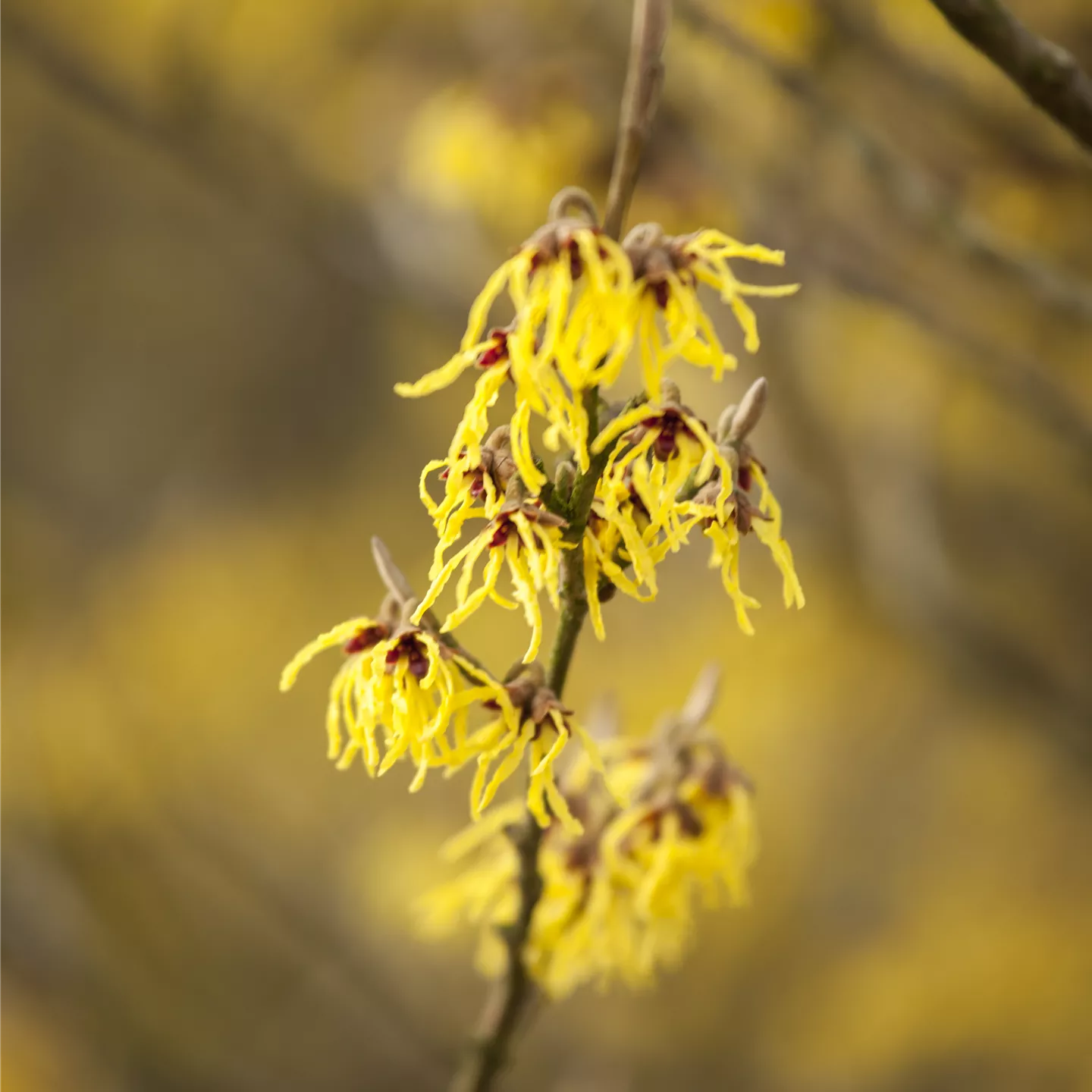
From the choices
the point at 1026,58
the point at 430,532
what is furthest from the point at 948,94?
the point at 430,532

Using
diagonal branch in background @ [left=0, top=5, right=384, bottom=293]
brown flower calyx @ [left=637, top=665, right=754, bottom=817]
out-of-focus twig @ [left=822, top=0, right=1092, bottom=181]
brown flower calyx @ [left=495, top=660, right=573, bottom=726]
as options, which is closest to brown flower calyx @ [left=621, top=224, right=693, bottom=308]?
brown flower calyx @ [left=495, top=660, right=573, bottom=726]

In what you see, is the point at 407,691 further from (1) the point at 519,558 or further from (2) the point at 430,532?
(2) the point at 430,532

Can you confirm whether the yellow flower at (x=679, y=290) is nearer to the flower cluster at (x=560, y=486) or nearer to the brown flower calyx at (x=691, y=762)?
the flower cluster at (x=560, y=486)

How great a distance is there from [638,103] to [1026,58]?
0.88ft

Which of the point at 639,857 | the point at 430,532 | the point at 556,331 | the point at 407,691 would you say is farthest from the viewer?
the point at 430,532

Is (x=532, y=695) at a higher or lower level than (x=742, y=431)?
lower

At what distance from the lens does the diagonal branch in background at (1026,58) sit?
1.92 feet

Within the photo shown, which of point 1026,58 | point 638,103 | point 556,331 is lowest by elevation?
point 556,331

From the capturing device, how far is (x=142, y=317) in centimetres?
525

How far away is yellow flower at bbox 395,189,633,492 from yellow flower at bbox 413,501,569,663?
0.02m

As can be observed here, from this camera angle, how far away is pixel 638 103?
1.66 ft

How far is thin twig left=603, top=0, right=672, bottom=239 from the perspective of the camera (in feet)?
1.62

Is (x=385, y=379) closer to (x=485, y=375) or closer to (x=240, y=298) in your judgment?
(x=240, y=298)

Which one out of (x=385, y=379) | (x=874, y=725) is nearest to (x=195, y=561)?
(x=385, y=379)
